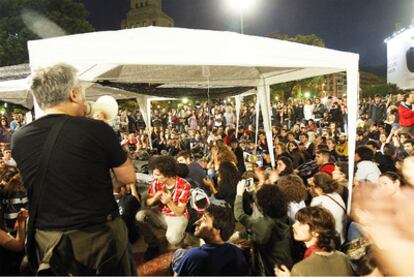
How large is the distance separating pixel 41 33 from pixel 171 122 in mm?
13074

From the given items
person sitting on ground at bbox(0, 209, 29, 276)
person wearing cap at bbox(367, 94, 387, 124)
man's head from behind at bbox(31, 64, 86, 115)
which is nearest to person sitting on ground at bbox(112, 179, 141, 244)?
person sitting on ground at bbox(0, 209, 29, 276)

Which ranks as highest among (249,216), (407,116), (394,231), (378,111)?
(378,111)

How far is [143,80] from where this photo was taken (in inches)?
285

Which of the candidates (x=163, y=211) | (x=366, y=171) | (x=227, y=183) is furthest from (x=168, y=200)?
(x=366, y=171)

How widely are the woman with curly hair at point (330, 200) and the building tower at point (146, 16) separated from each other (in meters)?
98.3

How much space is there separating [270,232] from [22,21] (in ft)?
88.0

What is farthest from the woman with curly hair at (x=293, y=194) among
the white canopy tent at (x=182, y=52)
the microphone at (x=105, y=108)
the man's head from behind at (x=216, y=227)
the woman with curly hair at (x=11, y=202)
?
the woman with curly hair at (x=11, y=202)

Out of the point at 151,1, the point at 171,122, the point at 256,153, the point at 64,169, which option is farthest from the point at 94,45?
the point at 151,1

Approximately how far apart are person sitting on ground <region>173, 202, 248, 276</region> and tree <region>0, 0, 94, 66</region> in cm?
2514

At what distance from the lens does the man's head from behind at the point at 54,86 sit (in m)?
1.75

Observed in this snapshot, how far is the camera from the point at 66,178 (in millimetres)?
1662

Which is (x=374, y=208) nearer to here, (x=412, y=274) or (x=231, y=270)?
(x=412, y=274)

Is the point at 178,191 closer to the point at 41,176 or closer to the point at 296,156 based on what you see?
the point at 41,176

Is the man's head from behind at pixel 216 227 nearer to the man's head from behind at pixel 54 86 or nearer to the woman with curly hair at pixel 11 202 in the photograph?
the man's head from behind at pixel 54 86
